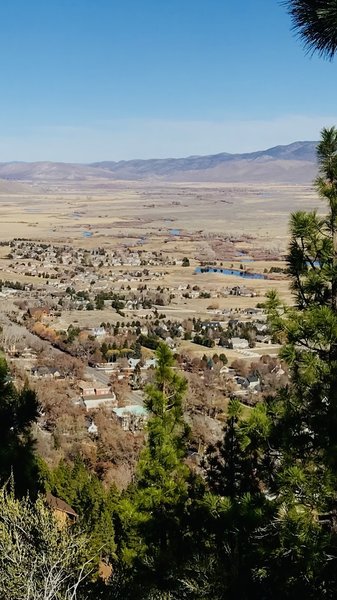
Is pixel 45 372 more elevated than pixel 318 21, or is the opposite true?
pixel 318 21

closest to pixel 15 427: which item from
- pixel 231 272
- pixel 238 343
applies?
pixel 238 343

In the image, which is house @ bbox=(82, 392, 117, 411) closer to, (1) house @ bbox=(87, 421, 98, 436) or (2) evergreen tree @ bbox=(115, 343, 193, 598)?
(1) house @ bbox=(87, 421, 98, 436)

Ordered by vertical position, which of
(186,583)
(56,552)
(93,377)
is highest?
(56,552)

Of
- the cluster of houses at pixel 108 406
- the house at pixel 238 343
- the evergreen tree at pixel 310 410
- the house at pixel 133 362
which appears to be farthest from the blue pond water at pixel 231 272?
the evergreen tree at pixel 310 410

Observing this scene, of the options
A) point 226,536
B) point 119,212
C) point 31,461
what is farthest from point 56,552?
point 119,212

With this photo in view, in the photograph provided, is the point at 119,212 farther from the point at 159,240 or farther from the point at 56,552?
the point at 56,552

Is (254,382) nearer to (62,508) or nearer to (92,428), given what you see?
(92,428)

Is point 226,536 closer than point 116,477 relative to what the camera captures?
Yes

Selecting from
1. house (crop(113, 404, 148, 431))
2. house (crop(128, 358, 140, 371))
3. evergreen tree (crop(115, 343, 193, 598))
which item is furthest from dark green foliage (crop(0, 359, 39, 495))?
house (crop(128, 358, 140, 371))

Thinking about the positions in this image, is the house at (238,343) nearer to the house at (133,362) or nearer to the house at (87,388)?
the house at (133,362)
